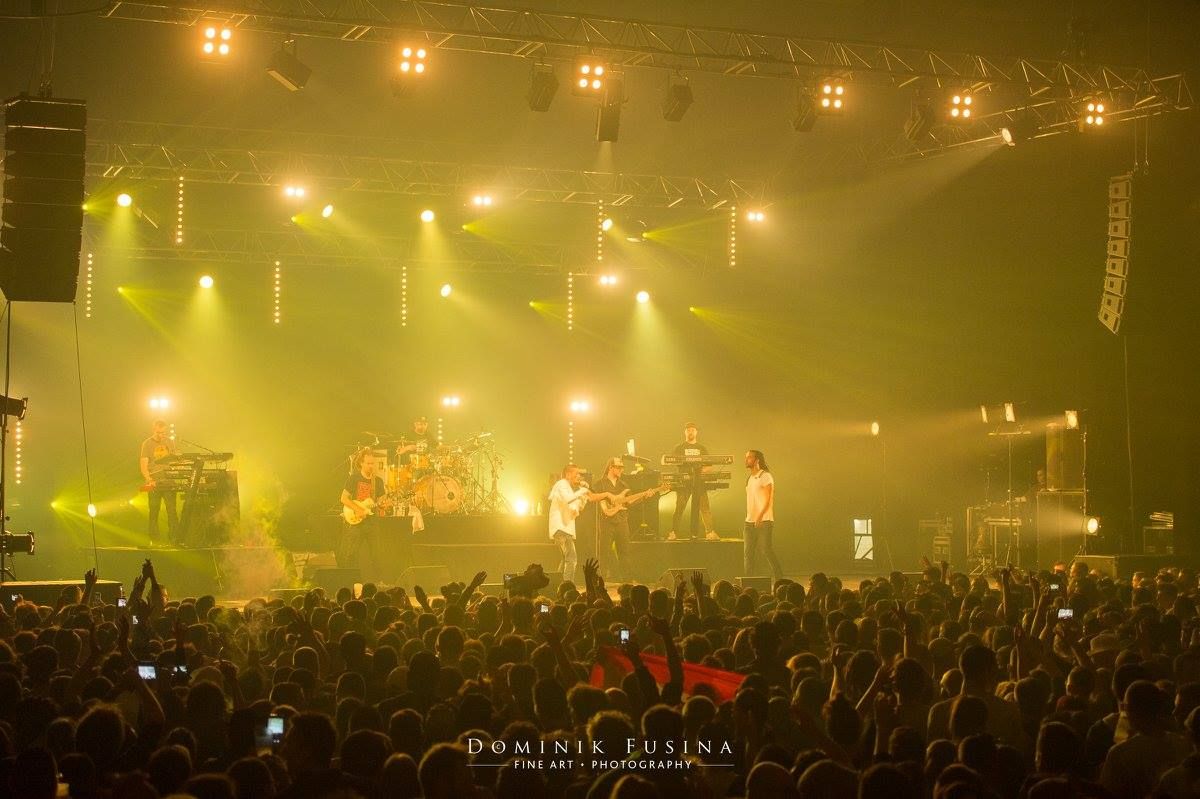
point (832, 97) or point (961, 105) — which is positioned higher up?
point (961, 105)

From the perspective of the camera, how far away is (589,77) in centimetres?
1540

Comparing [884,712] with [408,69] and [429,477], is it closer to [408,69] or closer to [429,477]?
[408,69]

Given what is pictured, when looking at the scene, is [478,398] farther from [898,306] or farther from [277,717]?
[277,717]

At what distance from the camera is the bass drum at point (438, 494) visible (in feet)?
68.5

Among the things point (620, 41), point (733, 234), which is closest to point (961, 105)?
point (620, 41)

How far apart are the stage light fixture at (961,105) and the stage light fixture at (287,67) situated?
30.2 ft

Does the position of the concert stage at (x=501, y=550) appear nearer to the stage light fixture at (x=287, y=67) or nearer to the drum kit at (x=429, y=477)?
the drum kit at (x=429, y=477)

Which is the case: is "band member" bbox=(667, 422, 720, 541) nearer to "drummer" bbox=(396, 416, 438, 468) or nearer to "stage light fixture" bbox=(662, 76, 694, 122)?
"drummer" bbox=(396, 416, 438, 468)

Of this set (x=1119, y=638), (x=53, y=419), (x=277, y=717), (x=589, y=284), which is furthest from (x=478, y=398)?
(x=277, y=717)

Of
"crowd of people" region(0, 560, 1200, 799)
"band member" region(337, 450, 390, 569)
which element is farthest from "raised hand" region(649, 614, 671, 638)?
"band member" region(337, 450, 390, 569)

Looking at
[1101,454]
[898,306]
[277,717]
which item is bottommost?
[277,717]

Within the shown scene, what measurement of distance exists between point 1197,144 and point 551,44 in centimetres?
1038

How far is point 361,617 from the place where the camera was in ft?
29.3

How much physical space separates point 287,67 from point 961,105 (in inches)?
378
